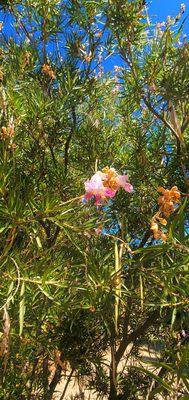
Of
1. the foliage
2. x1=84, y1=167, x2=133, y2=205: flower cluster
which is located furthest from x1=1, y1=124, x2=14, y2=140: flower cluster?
x1=84, y1=167, x2=133, y2=205: flower cluster

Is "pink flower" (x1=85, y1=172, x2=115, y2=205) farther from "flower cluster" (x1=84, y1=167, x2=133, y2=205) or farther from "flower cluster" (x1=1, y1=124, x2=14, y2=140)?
"flower cluster" (x1=1, y1=124, x2=14, y2=140)

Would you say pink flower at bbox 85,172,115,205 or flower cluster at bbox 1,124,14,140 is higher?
flower cluster at bbox 1,124,14,140

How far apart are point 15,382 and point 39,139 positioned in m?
0.96

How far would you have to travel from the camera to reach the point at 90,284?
108cm

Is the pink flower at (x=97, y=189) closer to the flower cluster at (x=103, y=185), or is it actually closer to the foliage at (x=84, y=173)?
the flower cluster at (x=103, y=185)

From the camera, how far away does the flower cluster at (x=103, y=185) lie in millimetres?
978

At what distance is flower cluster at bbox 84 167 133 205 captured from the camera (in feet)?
3.21

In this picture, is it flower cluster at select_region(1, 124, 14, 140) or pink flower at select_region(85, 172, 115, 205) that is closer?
pink flower at select_region(85, 172, 115, 205)

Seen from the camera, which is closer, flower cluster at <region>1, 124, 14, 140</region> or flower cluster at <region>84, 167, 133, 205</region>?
flower cluster at <region>84, 167, 133, 205</region>

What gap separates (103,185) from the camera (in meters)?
0.99

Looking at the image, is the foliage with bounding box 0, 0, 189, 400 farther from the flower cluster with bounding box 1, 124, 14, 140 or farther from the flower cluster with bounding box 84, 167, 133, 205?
the flower cluster with bounding box 84, 167, 133, 205

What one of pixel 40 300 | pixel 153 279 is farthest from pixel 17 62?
pixel 153 279

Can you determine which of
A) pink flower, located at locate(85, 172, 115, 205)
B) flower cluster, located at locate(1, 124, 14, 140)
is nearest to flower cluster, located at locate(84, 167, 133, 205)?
pink flower, located at locate(85, 172, 115, 205)

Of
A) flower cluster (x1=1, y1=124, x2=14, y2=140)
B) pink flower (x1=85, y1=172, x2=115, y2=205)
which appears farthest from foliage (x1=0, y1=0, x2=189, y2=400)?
pink flower (x1=85, y1=172, x2=115, y2=205)
